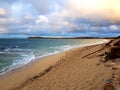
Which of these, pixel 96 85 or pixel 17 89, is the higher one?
pixel 96 85

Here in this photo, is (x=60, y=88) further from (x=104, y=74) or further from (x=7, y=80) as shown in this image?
(x=7, y=80)


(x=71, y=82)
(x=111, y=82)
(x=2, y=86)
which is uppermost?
(x=111, y=82)

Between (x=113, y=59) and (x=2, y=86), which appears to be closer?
(x=2, y=86)

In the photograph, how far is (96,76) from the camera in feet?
34.1

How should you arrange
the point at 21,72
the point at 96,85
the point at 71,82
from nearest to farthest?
the point at 96,85
the point at 71,82
the point at 21,72

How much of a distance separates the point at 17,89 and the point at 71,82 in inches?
123

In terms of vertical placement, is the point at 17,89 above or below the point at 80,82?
below

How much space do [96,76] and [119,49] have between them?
538 cm

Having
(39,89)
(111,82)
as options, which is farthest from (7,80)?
(111,82)

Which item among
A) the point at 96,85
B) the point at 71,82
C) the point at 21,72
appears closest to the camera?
the point at 96,85

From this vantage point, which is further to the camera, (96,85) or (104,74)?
(104,74)

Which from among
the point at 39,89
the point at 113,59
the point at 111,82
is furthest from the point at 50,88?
the point at 113,59

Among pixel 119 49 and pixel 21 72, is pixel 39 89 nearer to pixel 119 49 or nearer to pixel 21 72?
pixel 21 72

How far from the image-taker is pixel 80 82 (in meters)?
9.86
